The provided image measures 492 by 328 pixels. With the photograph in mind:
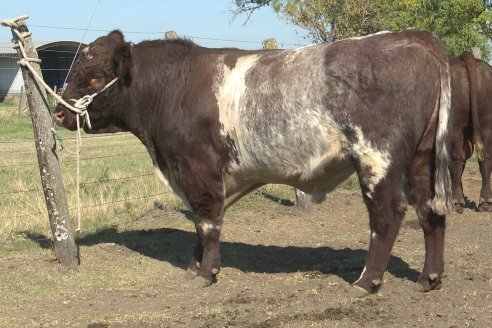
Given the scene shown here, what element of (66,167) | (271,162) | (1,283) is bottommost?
(66,167)

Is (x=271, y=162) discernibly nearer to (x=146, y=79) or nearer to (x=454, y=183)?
(x=146, y=79)

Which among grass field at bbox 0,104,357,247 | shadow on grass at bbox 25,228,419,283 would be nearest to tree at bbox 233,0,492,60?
grass field at bbox 0,104,357,247

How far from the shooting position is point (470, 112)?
1073 centimetres

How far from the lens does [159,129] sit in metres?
7.12

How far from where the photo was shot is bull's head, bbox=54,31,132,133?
7188mm

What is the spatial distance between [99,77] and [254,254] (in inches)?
97.6

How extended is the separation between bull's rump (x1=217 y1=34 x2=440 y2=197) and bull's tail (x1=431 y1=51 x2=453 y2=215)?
8 centimetres

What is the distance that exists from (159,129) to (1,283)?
1930 millimetres

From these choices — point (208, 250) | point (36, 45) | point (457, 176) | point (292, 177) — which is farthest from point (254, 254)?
point (36, 45)

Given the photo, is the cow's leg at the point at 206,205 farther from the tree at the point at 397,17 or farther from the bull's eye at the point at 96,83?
the tree at the point at 397,17

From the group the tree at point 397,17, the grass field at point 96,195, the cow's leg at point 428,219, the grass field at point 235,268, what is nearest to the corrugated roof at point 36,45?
the tree at point 397,17

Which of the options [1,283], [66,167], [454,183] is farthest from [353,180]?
[1,283]

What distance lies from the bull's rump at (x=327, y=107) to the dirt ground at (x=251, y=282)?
1023 mm

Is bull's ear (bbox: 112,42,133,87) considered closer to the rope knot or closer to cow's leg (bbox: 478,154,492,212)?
the rope knot
